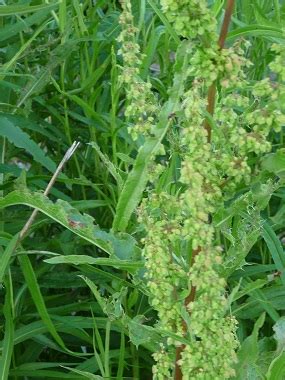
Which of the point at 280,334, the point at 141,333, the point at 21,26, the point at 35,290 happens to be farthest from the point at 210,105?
the point at 21,26

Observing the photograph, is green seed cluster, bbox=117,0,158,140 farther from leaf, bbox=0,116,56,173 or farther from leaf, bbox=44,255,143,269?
leaf, bbox=0,116,56,173

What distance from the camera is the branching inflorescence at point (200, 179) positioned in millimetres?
907

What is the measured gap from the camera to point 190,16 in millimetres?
878

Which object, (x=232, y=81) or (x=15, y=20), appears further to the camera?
(x=15, y=20)

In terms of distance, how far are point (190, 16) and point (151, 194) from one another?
0.80ft

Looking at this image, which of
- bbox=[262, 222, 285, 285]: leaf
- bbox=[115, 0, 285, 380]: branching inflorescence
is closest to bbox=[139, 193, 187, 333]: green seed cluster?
bbox=[115, 0, 285, 380]: branching inflorescence

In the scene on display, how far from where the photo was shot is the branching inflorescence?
91 centimetres

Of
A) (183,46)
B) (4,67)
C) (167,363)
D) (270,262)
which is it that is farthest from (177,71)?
(270,262)

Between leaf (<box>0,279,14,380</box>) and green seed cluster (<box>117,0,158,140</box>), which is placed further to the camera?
leaf (<box>0,279,14,380</box>)

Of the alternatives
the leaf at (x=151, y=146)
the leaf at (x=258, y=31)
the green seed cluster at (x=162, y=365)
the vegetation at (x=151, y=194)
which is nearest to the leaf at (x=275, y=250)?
the vegetation at (x=151, y=194)

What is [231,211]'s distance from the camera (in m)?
1.08

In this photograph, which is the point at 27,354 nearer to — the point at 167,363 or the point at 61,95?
the point at 61,95

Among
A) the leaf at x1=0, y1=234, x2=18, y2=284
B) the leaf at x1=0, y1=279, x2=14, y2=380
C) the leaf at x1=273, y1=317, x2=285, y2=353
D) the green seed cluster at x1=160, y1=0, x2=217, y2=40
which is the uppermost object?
the green seed cluster at x1=160, y1=0, x2=217, y2=40

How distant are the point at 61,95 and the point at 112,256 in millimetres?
635
